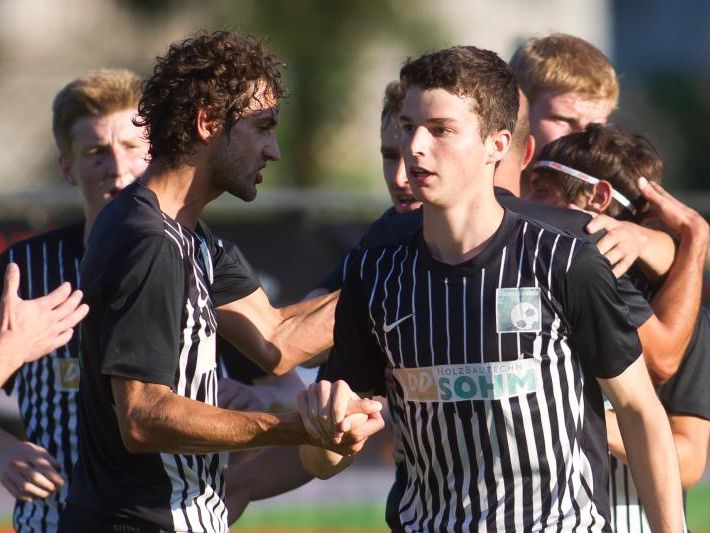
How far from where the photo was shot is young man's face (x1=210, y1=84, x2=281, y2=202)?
3994 millimetres

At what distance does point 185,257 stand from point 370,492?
5.36m

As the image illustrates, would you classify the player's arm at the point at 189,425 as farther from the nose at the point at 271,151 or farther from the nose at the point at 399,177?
the nose at the point at 399,177

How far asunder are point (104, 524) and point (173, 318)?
68cm

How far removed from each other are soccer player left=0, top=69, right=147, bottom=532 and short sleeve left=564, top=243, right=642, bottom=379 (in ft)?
5.57

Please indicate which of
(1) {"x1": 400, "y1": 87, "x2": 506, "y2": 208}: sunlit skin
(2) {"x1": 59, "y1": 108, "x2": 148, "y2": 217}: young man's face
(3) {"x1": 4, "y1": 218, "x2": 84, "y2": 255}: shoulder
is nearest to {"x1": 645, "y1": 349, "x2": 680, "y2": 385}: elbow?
(1) {"x1": 400, "y1": 87, "x2": 506, "y2": 208}: sunlit skin

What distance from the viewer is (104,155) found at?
16.6ft

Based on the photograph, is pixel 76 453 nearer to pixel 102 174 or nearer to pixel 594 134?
pixel 102 174

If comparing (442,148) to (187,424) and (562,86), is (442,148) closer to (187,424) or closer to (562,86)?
(187,424)

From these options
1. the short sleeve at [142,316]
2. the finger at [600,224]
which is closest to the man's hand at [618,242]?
the finger at [600,224]

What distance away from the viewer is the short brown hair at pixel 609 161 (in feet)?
14.4

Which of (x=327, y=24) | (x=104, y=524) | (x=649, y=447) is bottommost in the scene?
(x=104, y=524)

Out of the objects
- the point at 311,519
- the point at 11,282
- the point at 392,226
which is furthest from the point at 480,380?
the point at 311,519

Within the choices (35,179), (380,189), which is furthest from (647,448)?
(380,189)

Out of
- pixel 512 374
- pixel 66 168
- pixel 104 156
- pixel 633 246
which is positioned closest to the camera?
pixel 512 374
